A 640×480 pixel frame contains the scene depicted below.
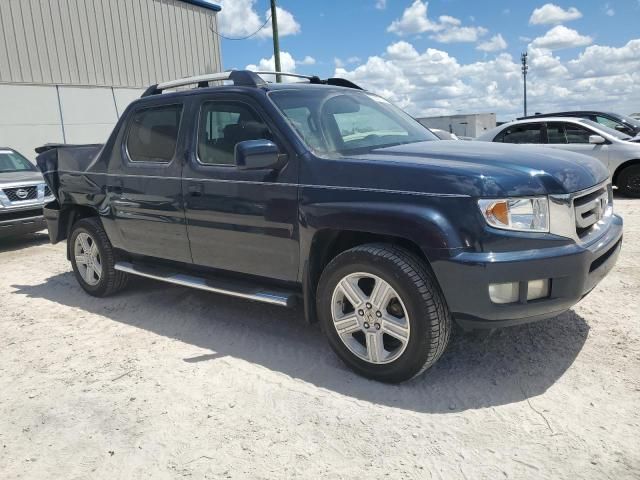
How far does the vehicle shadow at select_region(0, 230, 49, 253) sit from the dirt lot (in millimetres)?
4620

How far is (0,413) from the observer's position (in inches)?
132

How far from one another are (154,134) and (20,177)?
5608 millimetres

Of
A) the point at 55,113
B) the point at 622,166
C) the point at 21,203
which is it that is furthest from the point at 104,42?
the point at 622,166

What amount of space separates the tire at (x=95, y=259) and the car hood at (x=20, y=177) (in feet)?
12.9

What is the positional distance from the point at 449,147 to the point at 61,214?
4105 millimetres

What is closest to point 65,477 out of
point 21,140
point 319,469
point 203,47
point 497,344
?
point 319,469

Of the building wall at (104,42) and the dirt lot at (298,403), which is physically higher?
the building wall at (104,42)

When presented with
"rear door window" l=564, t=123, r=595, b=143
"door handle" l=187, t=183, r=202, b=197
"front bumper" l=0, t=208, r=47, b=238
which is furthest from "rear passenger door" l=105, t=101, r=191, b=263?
"rear door window" l=564, t=123, r=595, b=143

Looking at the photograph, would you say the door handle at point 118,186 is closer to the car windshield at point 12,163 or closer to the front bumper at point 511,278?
the front bumper at point 511,278

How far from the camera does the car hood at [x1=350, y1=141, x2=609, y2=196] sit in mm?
3004

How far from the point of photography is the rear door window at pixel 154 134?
4551mm

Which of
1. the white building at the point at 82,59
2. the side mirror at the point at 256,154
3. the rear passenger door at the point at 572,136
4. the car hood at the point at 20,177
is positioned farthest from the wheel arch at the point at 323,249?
the white building at the point at 82,59

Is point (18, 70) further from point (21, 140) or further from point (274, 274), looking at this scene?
point (274, 274)

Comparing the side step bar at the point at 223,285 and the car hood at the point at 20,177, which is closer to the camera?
the side step bar at the point at 223,285
